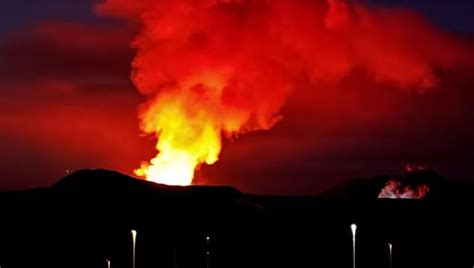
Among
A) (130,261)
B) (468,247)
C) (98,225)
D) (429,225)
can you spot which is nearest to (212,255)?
(130,261)

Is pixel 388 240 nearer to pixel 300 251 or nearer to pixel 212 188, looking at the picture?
pixel 300 251

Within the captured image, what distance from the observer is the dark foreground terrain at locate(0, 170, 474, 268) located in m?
139

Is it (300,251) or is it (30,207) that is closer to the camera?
(300,251)

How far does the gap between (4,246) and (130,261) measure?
2404 cm

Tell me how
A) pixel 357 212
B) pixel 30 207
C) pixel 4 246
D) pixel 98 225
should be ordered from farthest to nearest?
pixel 357 212 → pixel 30 207 → pixel 98 225 → pixel 4 246

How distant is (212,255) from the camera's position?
14075 centimetres

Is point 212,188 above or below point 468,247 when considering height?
above

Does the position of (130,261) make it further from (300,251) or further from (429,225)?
(429,225)

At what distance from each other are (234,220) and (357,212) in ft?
101

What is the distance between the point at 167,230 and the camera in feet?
520

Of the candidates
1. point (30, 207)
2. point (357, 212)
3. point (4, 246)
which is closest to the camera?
point (4, 246)

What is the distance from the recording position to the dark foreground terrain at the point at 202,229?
138750 mm

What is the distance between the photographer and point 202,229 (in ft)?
527

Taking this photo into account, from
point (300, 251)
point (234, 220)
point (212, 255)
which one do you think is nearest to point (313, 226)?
point (234, 220)
